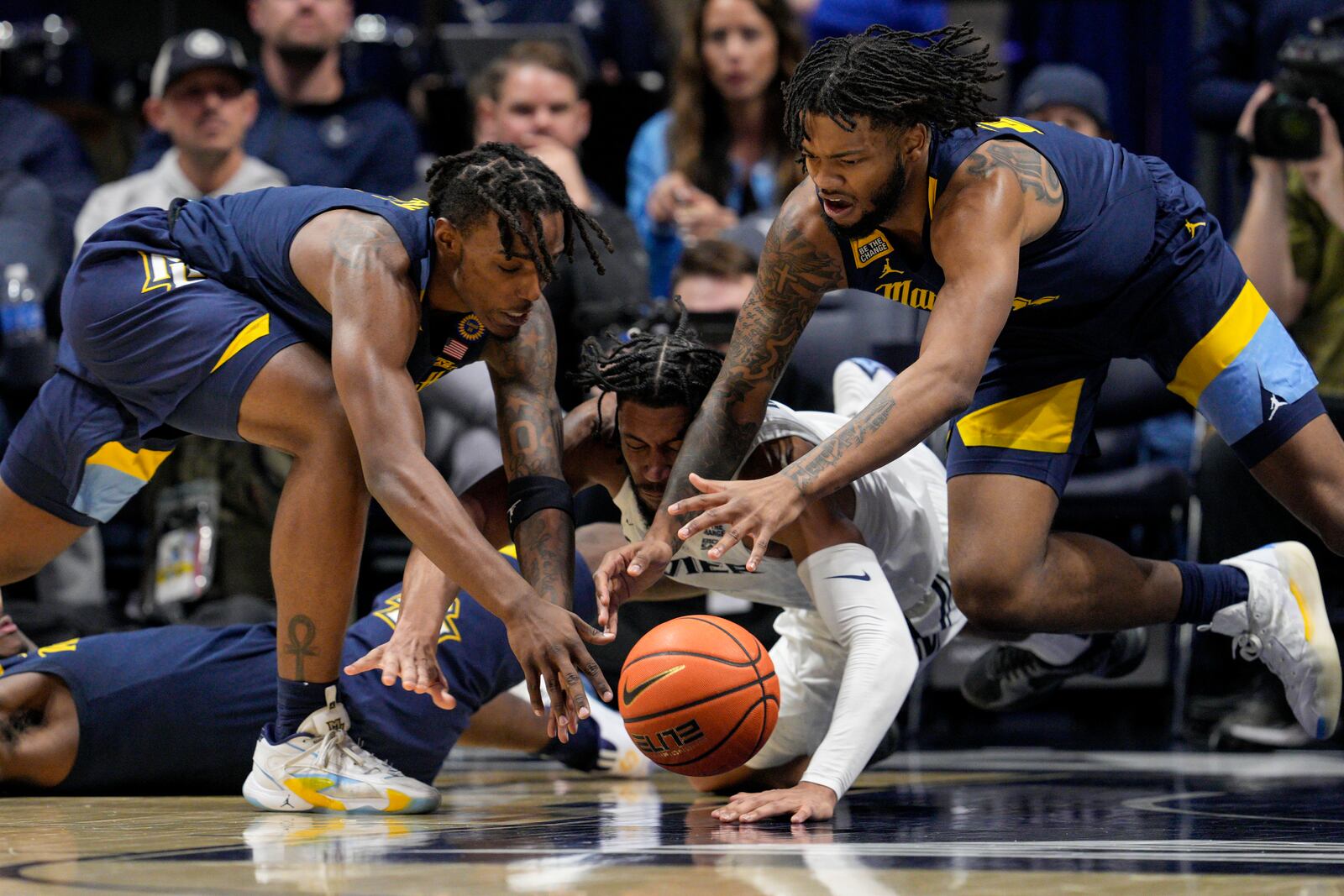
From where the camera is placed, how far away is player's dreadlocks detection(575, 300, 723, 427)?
3326mm

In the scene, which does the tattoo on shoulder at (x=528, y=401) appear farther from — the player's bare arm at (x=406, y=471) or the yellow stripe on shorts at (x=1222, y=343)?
the yellow stripe on shorts at (x=1222, y=343)

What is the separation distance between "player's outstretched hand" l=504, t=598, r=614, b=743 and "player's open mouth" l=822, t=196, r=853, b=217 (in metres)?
0.93

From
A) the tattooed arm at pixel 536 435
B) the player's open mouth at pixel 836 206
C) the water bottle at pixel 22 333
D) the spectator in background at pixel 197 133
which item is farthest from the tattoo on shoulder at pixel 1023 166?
the water bottle at pixel 22 333

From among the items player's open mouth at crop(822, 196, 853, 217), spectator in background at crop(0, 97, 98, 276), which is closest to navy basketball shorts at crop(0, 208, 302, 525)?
player's open mouth at crop(822, 196, 853, 217)

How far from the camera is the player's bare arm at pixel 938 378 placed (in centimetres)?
266

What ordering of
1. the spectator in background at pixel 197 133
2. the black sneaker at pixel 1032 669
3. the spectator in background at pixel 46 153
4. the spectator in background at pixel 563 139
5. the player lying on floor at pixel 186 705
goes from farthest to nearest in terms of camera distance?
the spectator in background at pixel 46 153, the spectator in background at pixel 197 133, the spectator in background at pixel 563 139, the black sneaker at pixel 1032 669, the player lying on floor at pixel 186 705

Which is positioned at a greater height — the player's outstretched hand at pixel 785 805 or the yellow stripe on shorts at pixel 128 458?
the yellow stripe on shorts at pixel 128 458

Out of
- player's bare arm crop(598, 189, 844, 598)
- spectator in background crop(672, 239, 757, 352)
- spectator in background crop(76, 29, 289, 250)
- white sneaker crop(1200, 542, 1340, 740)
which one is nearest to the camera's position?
player's bare arm crop(598, 189, 844, 598)

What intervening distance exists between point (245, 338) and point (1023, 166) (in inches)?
62.5

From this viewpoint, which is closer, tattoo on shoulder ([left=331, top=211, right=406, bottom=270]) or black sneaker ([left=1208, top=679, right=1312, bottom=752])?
tattoo on shoulder ([left=331, top=211, right=406, bottom=270])

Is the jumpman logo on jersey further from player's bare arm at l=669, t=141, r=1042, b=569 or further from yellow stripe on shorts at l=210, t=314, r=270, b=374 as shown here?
yellow stripe on shorts at l=210, t=314, r=270, b=374

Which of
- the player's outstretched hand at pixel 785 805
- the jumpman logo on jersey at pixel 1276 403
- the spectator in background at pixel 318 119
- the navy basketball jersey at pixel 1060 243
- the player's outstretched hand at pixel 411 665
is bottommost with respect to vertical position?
the player's outstretched hand at pixel 785 805

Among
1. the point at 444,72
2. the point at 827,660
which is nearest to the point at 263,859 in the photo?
the point at 827,660

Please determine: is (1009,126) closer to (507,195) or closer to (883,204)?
(883,204)
